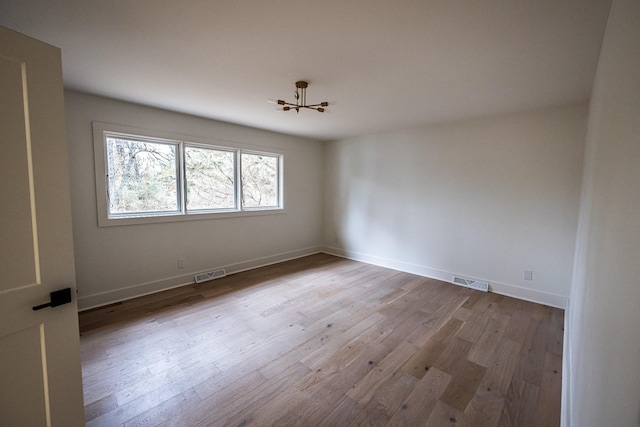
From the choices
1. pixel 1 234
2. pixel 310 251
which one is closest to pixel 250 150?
pixel 310 251

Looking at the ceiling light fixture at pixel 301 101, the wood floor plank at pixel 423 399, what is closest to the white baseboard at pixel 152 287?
the ceiling light fixture at pixel 301 101

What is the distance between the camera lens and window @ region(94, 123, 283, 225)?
3.05m

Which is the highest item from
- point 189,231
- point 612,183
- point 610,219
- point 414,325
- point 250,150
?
point 250,150

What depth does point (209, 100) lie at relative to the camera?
9.69ft

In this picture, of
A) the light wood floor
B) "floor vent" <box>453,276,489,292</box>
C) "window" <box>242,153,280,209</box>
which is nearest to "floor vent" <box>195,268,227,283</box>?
the light wood floor

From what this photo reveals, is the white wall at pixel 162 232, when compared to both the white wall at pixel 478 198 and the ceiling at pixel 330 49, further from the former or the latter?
the white wall at pixel 478 198

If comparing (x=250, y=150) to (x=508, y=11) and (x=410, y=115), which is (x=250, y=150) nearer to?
(x=410, y=115)

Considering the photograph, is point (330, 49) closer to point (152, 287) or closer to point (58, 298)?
point (58, 298)

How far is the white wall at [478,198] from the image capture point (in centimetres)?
304

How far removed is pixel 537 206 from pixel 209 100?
4235mm

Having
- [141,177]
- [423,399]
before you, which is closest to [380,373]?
[423,399]

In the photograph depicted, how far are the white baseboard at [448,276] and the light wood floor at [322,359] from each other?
0.51 feet

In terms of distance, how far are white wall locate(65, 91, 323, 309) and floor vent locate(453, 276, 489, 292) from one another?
9.59ft

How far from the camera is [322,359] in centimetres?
213
